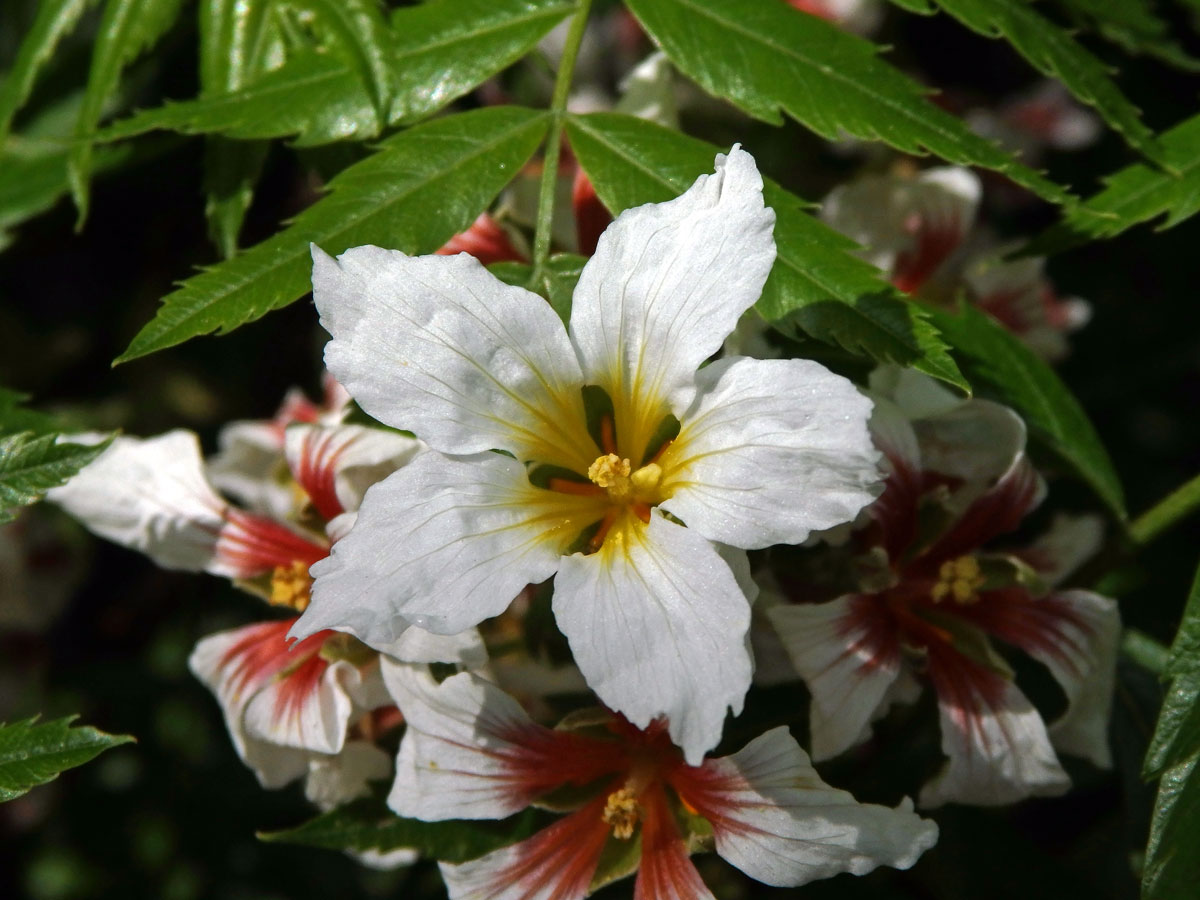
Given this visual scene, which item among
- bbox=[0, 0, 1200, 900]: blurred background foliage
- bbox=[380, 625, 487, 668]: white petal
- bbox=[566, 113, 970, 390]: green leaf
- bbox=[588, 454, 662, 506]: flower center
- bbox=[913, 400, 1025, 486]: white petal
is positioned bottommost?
bbox=[0, 0, 1200, 900]: blurred background foliage

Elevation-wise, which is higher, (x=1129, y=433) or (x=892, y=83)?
(x=892, y=83)

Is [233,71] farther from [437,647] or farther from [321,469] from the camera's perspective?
[437,647]

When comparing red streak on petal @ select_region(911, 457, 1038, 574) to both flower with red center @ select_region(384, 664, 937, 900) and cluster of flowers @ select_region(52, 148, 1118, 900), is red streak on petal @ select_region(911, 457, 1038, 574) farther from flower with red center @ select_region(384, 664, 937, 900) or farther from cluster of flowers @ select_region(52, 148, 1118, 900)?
flower with red center @ select_region(384, 664, 937, 900)

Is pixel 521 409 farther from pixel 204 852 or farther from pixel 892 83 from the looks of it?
pixel 204 852

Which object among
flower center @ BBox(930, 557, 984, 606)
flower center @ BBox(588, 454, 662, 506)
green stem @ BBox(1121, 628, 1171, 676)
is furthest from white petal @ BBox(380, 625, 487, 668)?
green stem @ BBox(1121, 628, 1171, 676)

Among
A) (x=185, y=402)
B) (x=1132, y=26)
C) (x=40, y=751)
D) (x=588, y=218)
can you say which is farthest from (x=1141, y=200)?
(x=185, y=402)

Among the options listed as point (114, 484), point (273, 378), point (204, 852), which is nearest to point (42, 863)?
point (204, 852)
